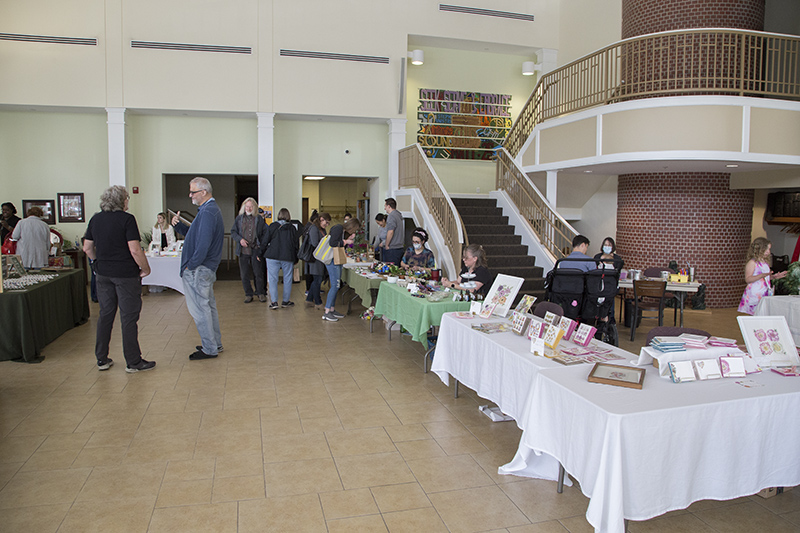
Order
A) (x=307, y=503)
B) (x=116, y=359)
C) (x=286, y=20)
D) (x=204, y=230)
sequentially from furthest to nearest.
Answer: (x=286, y=20)
(x=116, y=359)
(x=204, y=230)
(x=307, y=503)

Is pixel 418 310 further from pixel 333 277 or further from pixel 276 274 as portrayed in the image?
pixel 276 274

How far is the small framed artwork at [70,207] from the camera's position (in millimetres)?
12008

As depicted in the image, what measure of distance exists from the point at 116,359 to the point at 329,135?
827cm

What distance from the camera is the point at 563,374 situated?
330 centimetres

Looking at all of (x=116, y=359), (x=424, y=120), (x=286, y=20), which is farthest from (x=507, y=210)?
(x=116, y=359)

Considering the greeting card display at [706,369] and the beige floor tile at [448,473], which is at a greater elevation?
the greeting card display at [706,369]

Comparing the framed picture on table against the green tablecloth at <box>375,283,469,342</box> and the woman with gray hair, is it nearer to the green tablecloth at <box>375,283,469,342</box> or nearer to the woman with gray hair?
the green tablecloth at <box>375,283,469,342</box>

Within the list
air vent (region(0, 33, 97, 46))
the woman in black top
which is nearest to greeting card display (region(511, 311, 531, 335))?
the woman in black top

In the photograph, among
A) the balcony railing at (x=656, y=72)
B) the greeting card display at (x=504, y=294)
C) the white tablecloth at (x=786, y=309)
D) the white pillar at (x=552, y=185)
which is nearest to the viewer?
the greeting card display at (x=504, y=294)

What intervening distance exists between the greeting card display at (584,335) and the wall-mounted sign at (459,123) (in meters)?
10.1

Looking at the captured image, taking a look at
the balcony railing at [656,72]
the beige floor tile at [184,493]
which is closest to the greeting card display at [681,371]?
the beige floor tile at [184,493]

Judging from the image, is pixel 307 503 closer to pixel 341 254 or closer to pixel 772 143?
pixel 341 254

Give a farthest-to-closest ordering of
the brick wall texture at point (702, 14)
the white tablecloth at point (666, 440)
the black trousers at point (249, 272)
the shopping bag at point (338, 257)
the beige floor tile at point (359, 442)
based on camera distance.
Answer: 1. the black trousers at point (249, 272)
2. the brick wall texture at point (702, 14)
3. the shopping bag at point (338, 257)
4. the beige floor tile at point (359, 442)
5. the white tablecloth at point (666, 440)

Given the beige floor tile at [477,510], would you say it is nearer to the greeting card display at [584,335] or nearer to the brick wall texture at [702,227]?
the greeting card display at [584,335]
